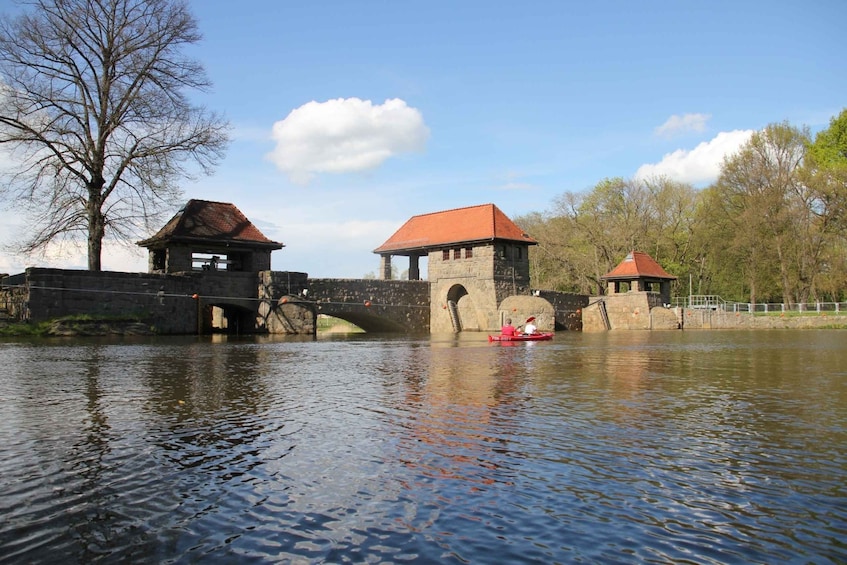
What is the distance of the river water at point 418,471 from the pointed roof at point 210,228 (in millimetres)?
19157

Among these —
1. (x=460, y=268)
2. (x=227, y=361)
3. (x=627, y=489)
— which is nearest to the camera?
(x=627, y=489)

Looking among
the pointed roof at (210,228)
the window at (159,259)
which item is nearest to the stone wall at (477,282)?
the pointed roof at (210,228)

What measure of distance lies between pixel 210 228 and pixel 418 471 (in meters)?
28.2

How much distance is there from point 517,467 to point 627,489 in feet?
3.54

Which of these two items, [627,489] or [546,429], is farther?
[546,429]

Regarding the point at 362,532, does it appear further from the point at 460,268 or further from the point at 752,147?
the point at 752,147

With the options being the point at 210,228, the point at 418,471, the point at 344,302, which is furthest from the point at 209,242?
the point at 418,471

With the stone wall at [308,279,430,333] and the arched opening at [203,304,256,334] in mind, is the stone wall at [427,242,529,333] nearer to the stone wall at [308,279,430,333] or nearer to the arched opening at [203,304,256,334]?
the stone wall at [308,279,430,333]

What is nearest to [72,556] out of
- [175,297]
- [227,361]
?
[227,361]

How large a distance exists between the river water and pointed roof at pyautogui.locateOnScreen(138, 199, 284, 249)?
19157 mm

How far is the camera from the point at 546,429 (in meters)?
8.13

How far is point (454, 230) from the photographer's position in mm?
43125

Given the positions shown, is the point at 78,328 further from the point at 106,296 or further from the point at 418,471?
the point at 418,471

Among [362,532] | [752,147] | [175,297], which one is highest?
[752,147]
